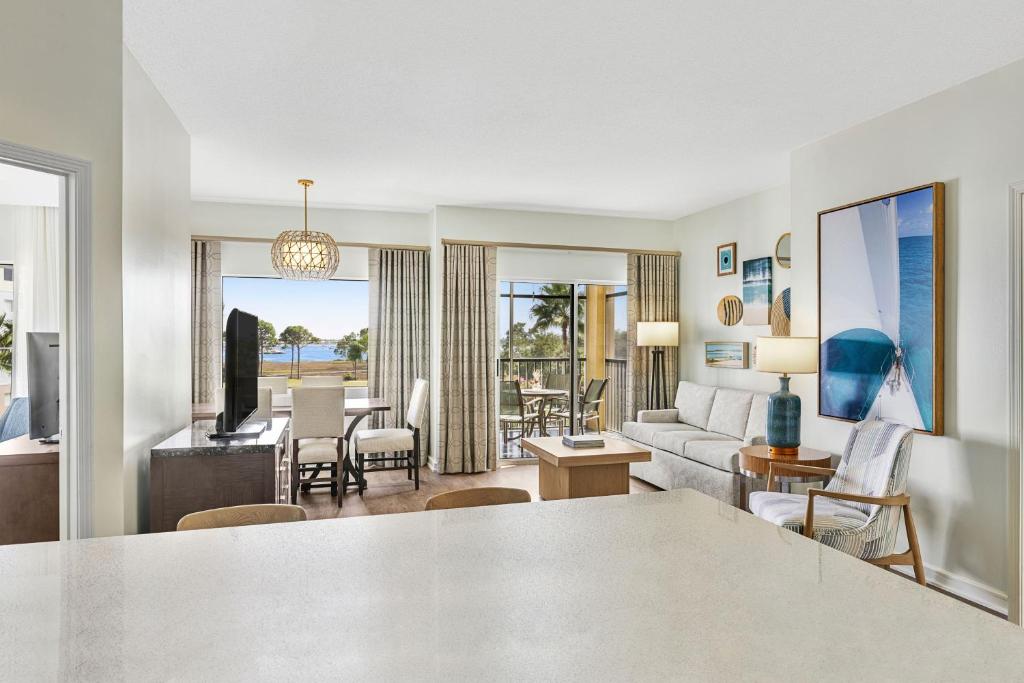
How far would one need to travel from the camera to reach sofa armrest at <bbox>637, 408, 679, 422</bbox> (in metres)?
6.05

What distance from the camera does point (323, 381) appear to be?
636 cm

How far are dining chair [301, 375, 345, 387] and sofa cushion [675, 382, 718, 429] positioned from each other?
344cm

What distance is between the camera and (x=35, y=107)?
2176mm

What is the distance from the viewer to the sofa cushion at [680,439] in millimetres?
5176

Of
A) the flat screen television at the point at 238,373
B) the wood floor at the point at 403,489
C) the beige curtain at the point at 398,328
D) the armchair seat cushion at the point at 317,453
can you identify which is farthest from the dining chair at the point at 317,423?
the beige curtain at the point at 398,328

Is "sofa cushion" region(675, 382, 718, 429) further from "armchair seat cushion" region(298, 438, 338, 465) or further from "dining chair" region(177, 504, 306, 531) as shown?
"dining chair" region(177, 504, 306, 531)

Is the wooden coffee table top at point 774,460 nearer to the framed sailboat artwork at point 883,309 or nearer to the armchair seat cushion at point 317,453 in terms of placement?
the framed sailboat artwork at point 883,309

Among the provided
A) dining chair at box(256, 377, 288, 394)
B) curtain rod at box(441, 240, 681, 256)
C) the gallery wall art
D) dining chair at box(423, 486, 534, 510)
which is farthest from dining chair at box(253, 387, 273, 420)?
the gallery wall art

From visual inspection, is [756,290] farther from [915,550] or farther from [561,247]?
[915,550]

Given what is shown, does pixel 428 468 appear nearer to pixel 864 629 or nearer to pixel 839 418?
pixel 839 418

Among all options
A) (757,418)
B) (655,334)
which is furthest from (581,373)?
(757,418)

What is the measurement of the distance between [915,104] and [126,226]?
13.3 ft

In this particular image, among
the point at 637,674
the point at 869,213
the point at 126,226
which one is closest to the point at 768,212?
the point at 869,213

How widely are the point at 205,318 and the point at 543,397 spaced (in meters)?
3.41
